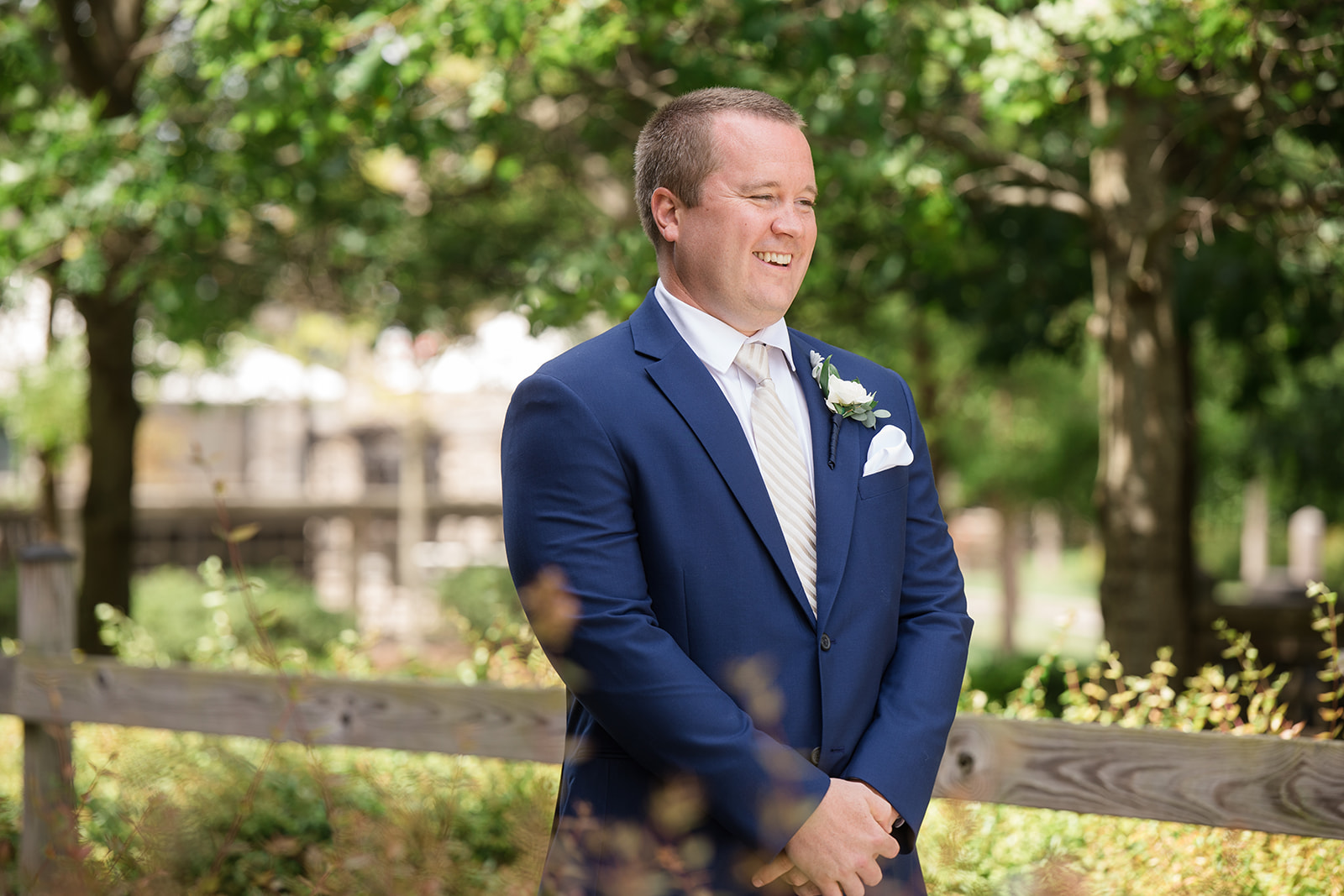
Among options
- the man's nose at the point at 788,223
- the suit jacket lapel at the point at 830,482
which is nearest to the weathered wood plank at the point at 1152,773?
the suit jacket lapel at the point at 830,482

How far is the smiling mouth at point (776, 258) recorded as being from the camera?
2197 millimetres

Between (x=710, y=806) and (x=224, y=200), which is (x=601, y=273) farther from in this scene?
(x=710, y=806)

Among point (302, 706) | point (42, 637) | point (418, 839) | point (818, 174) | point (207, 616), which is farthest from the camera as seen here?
point (207, 616)

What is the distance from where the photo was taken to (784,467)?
89.4 inches

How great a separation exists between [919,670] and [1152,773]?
131cm

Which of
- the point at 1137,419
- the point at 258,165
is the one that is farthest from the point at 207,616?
the point at 1137,419

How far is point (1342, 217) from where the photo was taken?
6.51 meters

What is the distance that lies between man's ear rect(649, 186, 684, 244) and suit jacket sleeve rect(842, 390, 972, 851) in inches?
26.6

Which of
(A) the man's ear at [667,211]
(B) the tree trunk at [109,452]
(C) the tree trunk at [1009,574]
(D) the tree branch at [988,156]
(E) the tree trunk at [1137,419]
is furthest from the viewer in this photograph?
(C) the tree trunk at [1009,574]

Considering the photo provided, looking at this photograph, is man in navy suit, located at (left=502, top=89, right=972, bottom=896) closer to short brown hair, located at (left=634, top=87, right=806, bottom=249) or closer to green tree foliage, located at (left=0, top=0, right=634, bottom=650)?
short brown hair, located at (left=634, top=87, right=806, bottom=249)

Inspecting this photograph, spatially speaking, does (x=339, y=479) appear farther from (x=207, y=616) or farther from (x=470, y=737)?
(x=470, y=737)

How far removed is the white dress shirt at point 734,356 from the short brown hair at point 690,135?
0.51ft

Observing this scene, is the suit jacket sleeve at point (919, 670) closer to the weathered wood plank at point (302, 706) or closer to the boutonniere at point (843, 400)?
→ the boutonniere at point (843, 400)

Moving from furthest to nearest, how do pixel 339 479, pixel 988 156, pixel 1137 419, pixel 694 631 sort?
pixel 339 479
pixel 1137 419
pixel 988 156
pixel 694 631
